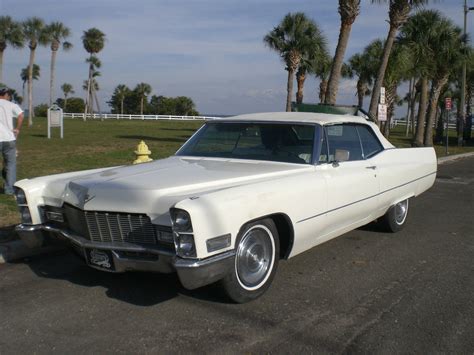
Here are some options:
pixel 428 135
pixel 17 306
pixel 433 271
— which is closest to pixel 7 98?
pixel 17 306

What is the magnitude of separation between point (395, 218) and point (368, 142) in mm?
1146

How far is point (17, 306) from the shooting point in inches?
159

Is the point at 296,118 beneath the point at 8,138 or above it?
above

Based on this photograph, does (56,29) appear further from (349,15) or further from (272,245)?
(272,245)

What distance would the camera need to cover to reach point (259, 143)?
17.0 ft

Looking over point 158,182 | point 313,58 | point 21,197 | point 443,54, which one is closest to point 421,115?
point 443,54

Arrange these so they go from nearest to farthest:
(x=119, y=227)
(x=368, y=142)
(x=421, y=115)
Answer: (x=119, y=227) → (x=368, y=142) → (x=421, y=115)

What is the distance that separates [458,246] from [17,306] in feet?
15.4

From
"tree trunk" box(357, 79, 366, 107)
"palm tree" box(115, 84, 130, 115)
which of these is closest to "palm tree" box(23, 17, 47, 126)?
"tree trunk" box(357, 79, 366, 107)

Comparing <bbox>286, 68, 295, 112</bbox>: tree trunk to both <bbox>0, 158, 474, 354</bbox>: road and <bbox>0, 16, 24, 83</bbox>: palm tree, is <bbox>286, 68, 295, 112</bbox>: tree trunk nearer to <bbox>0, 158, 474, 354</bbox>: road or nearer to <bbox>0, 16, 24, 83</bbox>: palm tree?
<bbox>0, 16, 24, 83</bbox>: palm tree

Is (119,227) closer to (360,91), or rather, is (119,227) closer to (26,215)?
(26,215)

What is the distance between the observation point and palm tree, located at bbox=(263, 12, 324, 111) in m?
28.7

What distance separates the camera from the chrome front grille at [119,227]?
12.3ft

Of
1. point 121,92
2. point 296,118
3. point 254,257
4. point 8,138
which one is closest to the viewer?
point 254,257
